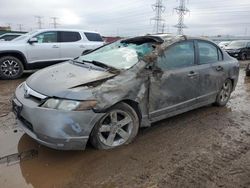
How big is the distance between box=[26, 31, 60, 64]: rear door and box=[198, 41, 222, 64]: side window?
6.01m

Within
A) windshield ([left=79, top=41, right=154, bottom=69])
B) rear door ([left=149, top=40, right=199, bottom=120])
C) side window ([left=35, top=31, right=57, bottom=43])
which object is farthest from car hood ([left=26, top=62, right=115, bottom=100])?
side window ([left=35, top=31, right=57, bottom=43])

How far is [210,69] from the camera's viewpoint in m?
5.17

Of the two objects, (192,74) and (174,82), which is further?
(192,74)

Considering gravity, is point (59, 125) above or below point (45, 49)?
below

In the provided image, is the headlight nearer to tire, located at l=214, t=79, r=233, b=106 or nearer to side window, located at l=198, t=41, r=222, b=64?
side window, located at l=198, t=41, r=222, b=64

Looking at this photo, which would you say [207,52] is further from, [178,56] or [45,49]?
[45,49]

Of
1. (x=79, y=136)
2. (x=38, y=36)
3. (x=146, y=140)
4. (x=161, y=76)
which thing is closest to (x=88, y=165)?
(x=79, y=136)

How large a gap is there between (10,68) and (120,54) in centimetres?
574

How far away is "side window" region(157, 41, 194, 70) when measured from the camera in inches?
169

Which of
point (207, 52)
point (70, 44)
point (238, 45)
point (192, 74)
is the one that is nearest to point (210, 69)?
point (207, 52)

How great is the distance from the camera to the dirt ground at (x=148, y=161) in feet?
10.1

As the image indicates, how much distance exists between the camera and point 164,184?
301 centimetres

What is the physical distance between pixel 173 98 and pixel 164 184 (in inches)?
66.9

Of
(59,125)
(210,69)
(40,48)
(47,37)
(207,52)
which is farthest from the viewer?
(47,37)
